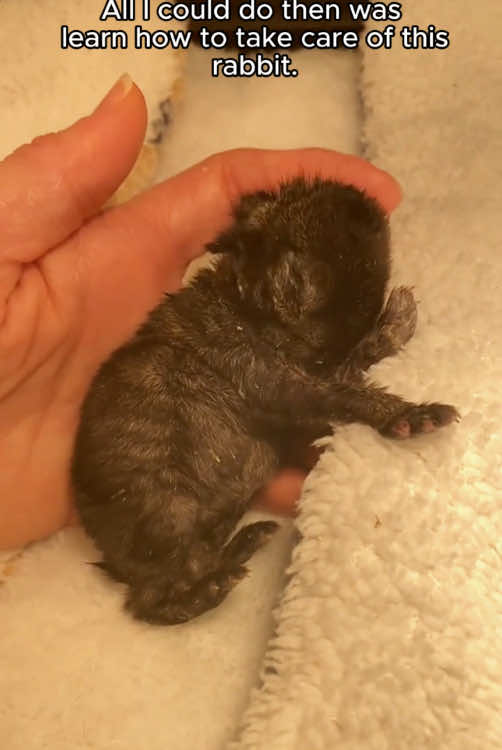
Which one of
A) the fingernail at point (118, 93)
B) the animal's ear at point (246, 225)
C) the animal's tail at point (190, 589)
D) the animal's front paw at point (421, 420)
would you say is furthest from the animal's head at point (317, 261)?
the animal's tail at point (190, 589)

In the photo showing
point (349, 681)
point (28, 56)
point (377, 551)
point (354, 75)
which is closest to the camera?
point (349, 681)

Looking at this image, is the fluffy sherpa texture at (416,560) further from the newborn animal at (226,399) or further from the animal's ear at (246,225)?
the animal's ear at (246,225)

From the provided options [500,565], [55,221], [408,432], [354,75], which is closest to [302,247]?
[408,432]

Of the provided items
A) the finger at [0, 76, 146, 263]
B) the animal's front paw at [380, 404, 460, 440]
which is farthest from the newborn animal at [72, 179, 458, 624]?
the finger at [0, 76, 146, 263]

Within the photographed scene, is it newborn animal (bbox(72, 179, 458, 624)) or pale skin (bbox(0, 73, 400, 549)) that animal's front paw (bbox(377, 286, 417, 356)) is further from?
pale skin (bbox(0, 73, 400, 549))

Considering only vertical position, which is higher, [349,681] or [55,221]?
[55,221]

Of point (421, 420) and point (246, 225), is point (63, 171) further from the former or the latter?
point (421, 420)

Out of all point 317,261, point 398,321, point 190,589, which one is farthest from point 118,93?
point 190,589

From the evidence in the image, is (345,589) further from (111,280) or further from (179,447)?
(111,280)
